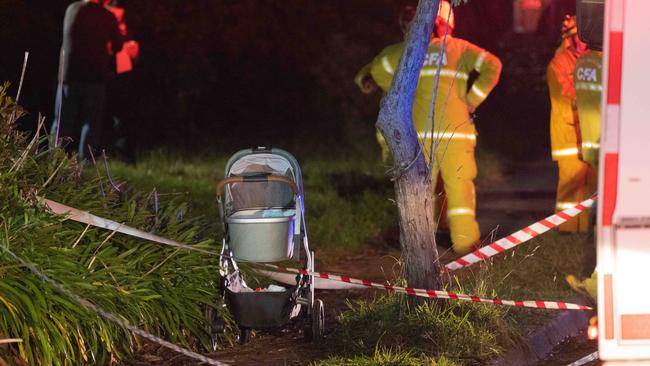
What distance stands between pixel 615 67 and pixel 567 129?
18.2 feet

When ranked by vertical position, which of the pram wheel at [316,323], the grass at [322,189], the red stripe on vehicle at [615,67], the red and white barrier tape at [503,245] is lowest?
the grass at [322,189]

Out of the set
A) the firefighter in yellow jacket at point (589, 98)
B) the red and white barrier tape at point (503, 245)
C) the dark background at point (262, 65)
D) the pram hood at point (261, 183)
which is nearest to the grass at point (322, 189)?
the pram hood at point (261, 183)

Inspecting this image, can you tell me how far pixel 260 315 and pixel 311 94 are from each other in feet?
43.1

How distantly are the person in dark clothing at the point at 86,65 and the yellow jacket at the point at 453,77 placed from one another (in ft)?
12.4

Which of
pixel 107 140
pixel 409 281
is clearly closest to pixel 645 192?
pixel 409 281

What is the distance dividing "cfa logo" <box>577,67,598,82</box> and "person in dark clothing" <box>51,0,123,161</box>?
5.08m

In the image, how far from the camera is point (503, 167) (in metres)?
16.6

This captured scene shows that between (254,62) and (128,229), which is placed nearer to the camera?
(128,229)

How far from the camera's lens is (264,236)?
6637mm

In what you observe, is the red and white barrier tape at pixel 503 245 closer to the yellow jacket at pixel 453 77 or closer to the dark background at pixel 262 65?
the yellow jacket at pixel 453 77

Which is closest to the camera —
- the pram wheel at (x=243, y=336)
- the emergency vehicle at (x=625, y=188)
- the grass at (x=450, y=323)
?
the emergency vehicle at (x=625, y=188)

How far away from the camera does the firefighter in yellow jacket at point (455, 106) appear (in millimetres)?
9414

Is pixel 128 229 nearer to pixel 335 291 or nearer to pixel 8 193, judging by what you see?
pixel 8 193

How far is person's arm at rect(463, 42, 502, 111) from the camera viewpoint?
930 centimetres
